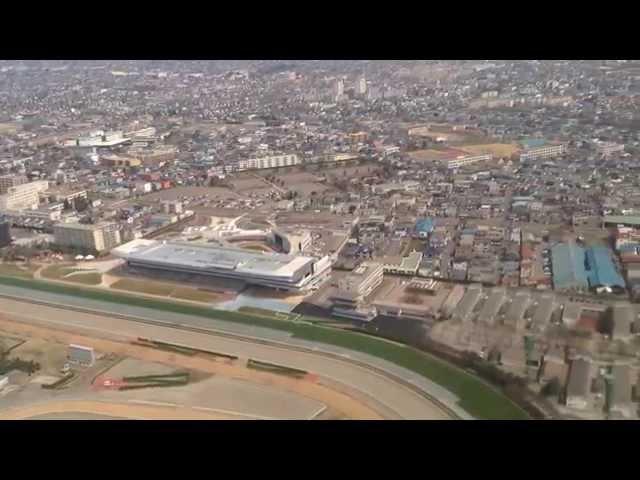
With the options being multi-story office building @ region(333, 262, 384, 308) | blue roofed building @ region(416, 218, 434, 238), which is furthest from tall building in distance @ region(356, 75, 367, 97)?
multi-story office building @ region(333, 262, 384, 308)

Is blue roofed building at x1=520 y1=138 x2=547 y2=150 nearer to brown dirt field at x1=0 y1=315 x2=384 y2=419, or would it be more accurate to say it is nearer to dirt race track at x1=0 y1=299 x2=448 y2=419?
dirt race track at x1=0 y1=299 x2=448 y2=419

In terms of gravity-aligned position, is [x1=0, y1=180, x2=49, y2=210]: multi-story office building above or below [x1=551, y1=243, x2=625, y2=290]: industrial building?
above

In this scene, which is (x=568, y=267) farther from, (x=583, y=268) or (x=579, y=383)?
(x=579, y=383)

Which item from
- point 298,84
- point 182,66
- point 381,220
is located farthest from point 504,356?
point 182,66

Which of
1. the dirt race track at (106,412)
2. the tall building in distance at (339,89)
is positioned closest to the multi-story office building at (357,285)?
the dirt race track at (106,412)

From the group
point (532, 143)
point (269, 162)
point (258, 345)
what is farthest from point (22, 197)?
point (532, 143)

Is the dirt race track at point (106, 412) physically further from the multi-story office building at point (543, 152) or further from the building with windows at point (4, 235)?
the multi-story office building at point (543, 152)

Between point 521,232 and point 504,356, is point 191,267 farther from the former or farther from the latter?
point 521,232
